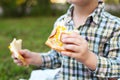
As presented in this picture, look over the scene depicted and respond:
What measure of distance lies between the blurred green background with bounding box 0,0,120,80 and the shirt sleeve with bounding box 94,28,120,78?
2.07 meters

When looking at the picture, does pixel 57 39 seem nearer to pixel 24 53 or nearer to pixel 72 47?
pixel 72 47

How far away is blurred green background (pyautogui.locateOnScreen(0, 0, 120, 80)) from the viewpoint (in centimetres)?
501

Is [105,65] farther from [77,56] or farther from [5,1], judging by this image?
[5,1]

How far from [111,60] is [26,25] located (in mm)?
8542

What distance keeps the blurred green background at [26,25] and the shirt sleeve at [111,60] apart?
207 cm

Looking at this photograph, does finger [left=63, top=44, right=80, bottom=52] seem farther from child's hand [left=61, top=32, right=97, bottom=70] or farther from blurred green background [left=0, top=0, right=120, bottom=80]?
blurred green background [left=0, top=0, right=120, bottom=80]

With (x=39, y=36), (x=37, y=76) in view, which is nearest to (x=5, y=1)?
(x=39, y=36)

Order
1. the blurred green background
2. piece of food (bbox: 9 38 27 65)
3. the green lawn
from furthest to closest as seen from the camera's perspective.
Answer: the blurred green background, the green lawn, piece of food (bbox: 9 38 27 65)

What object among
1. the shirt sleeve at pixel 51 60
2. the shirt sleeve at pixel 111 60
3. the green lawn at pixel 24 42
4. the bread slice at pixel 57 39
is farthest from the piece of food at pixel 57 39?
the green lawn at pixel 24 42

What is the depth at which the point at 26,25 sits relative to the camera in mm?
11023

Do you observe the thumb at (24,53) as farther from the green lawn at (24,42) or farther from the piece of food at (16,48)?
the green lawn at (24,42)

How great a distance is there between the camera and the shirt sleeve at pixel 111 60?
8.27ft

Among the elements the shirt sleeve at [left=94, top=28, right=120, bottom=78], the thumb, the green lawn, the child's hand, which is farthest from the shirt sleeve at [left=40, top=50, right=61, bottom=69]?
the green lawn

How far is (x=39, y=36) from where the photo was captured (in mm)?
8766
